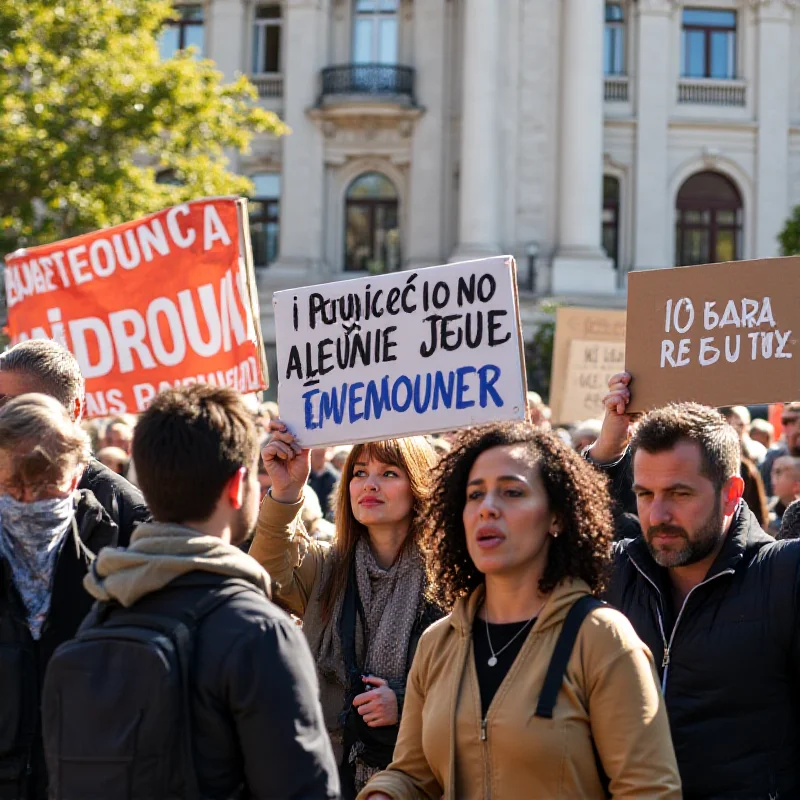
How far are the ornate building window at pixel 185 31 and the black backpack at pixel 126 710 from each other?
1252 inches

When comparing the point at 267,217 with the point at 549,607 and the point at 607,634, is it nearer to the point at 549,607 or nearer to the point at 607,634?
the point at 549,607

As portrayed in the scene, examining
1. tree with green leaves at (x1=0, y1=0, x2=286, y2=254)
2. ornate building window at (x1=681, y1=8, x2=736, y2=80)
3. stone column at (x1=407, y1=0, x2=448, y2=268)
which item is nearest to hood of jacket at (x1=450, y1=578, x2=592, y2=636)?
tree with green leaves at (x1=0, y1=0, x2=286, y2=254)

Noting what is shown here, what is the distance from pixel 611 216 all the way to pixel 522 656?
30773 mm

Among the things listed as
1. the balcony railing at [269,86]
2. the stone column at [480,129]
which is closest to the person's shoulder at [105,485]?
the stone column at [480,129]

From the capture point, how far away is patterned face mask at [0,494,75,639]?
329cm

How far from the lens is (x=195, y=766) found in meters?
2.61

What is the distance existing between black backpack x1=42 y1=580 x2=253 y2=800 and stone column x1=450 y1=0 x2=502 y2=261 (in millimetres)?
28280

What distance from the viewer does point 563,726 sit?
9.64 ft

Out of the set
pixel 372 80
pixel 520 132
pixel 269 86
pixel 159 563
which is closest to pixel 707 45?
pixel 520 132

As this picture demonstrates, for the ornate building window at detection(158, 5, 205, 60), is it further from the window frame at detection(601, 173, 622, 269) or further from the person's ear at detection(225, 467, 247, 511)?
the person's ear at detection(225, 467, 247, 511)

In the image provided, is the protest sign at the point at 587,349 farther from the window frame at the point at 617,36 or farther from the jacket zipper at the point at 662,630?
the window frame at the point at 617,36

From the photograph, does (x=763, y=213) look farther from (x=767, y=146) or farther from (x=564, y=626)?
(x=564, y=626)

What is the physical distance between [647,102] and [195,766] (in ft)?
103

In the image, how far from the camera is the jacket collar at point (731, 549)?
3.57 metres
